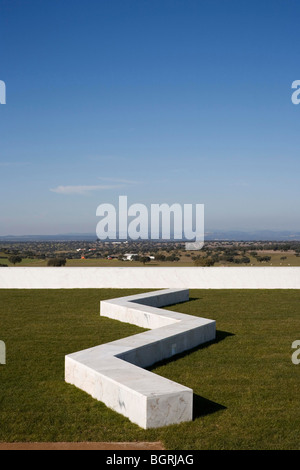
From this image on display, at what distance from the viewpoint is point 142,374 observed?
5.54 metres

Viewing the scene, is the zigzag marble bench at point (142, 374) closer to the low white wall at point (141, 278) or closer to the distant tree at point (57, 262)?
the low white wall at point (141, 278)

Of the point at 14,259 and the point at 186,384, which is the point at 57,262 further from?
the point at 186,384

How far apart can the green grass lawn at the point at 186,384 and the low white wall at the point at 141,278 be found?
20.0 feet

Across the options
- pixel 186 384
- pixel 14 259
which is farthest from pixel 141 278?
pixel 186 384

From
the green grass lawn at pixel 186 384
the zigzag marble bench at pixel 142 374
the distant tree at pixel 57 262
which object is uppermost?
the distant tree at pixel 57 262

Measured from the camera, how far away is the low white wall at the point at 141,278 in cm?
1844

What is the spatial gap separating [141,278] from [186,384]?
1228cm

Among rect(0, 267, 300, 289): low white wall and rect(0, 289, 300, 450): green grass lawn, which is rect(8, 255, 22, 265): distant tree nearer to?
rect(0, 267, 300, 289): low white wall

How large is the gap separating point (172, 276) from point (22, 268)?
6.49 m

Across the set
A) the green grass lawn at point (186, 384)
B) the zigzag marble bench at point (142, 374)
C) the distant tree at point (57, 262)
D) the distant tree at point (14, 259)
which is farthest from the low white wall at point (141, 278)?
the zigzag marble bench at point (142, 374)

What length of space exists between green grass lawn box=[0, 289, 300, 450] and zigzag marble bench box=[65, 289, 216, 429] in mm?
136

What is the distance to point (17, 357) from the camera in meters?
7.57
